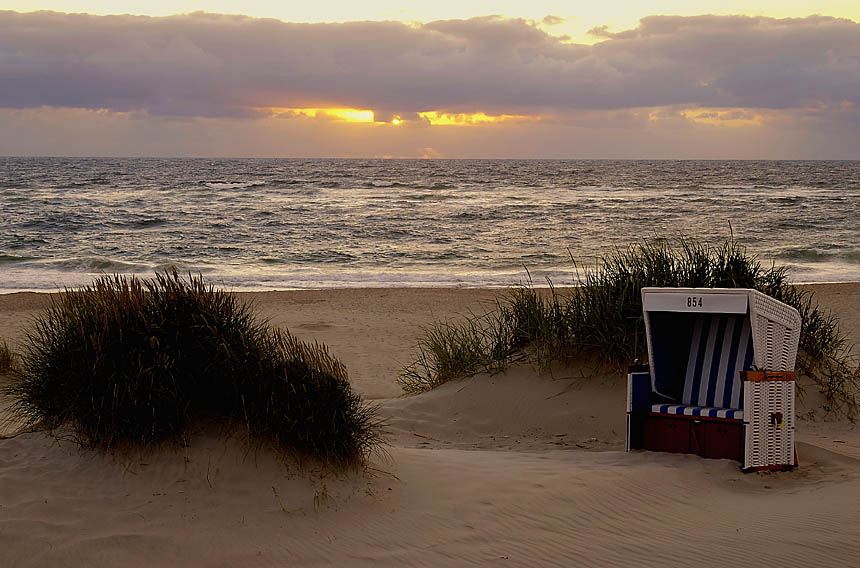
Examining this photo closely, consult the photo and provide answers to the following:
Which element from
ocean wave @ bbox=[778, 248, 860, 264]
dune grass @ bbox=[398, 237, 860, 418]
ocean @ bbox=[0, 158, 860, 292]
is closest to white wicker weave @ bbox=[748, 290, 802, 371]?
dune grass @ bbox=[398, 237, 860, 418]

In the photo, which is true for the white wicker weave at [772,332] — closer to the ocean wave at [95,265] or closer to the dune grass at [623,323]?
the dune grass at [623,323]

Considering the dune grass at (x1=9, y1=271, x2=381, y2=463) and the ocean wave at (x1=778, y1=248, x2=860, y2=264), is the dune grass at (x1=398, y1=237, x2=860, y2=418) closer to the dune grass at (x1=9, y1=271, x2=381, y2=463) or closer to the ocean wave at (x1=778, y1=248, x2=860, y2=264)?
the dune grass at (x1=9, y1=271, x2=381, y2=463)

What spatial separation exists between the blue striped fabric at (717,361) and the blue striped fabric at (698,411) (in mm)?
191

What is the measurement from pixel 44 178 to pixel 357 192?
97.8ft

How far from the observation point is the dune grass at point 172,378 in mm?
5227

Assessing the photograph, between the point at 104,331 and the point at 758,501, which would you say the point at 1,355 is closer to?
the point at 104,331

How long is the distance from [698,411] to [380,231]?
91.0 feet

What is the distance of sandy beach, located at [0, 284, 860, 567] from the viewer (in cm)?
460

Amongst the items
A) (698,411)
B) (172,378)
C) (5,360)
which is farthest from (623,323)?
(5,360)

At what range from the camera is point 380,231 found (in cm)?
3375

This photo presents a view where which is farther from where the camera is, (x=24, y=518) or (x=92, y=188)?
(x=92, y=188)

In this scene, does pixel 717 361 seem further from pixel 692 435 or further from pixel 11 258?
pixel 11 258

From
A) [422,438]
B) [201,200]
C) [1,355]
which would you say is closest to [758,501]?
[422,438]

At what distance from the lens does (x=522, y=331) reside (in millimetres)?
8891
